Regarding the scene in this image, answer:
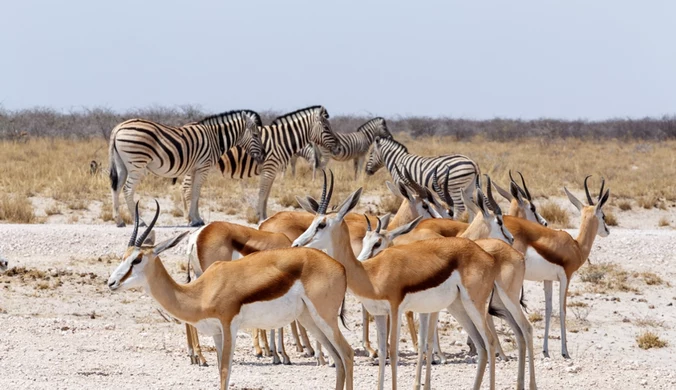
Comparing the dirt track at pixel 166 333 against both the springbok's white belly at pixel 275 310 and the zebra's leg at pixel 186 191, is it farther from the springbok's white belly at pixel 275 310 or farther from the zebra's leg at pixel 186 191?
the zebra's leg at pixel 186 191

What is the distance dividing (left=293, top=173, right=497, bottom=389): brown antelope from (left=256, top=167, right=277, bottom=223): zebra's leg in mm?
9485

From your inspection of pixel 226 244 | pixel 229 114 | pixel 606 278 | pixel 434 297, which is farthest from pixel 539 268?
pixel 229 114

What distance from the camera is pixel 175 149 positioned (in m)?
17.1

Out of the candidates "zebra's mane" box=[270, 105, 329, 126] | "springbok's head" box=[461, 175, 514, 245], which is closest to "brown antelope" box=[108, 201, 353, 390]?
"springbok's head" box=[461, 175, 514, 245]

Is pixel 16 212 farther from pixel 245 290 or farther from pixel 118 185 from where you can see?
pixel 245 290

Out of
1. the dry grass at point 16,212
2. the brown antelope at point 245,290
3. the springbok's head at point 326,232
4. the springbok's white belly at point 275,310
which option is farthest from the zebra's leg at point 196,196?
the springbok's white belly at point 275,310

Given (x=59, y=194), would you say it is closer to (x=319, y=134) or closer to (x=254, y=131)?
(x=254, y=131)

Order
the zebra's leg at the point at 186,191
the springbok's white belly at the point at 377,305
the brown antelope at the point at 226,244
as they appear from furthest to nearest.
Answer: the zebra's leg at the point at 186,191 → the brown antelope at the point at 226,244 → the springbok's white belly at the point at 377,305

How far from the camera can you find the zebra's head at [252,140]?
59.5 feet

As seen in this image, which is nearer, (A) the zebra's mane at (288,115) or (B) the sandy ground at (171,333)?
(B) the sandy ground at (171,333)

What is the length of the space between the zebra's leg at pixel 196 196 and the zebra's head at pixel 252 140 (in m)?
1.03

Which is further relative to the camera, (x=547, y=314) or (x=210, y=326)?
(x=547, y=314)

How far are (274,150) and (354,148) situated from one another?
8977mm

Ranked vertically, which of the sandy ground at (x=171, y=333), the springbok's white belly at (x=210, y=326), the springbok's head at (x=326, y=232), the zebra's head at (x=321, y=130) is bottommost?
the sandy ground at (x=171, y=333)
